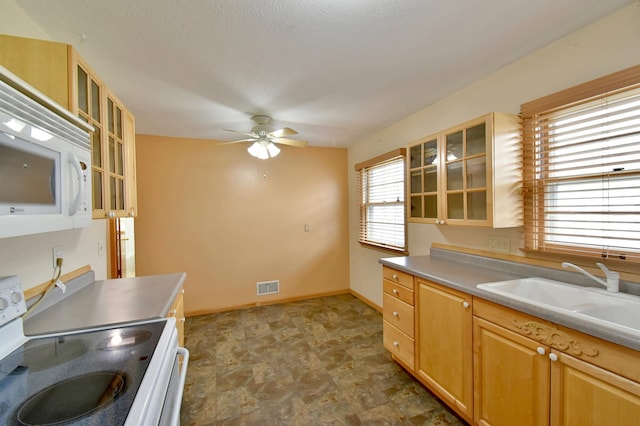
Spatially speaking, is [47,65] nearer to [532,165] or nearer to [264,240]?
[532,165]

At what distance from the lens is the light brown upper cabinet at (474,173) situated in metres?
1.76

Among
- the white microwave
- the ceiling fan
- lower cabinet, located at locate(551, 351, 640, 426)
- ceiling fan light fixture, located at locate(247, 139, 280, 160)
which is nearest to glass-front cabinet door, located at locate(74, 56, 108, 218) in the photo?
the white microwave

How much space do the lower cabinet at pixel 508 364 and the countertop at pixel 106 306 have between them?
5.64 feet

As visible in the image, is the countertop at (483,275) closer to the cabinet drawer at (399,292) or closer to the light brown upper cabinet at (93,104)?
the cabinet drawer at (399,292)

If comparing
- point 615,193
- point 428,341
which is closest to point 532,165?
point 615,193

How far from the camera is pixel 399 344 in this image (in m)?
2.25

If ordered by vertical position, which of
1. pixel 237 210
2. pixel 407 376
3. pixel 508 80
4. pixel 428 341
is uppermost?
pixel 508 80

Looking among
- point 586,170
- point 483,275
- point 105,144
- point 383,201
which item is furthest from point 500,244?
point 105,144

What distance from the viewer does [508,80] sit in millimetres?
1943

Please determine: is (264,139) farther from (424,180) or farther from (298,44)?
(424,180)

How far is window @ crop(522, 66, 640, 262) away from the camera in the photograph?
138 cm

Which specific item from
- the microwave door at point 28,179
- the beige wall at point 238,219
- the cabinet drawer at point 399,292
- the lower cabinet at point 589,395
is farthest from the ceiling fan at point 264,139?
the lower cabinet at point 589,395

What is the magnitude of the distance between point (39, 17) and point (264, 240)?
299 centimetres

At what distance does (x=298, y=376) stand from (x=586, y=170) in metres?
2.53
